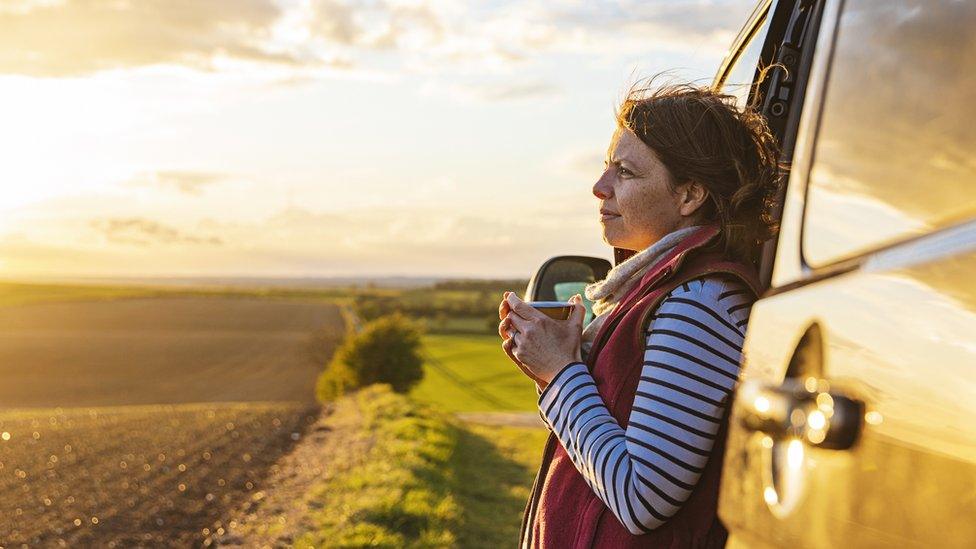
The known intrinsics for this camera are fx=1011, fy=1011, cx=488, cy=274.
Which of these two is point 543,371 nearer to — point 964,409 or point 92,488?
point 964,409

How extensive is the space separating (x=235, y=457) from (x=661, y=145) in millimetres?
16192

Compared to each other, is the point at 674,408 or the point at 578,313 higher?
the point at 578,313

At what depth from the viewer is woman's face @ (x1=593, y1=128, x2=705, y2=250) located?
1.98 meters

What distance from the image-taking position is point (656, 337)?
68.9 inches

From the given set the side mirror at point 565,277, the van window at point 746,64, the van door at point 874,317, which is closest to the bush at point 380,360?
the side mirror at point 565,277

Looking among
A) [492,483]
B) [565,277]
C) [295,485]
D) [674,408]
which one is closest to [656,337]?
[674,408]

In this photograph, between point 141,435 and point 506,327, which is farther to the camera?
point 141,435

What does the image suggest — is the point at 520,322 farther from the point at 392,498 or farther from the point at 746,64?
the point at 392,498

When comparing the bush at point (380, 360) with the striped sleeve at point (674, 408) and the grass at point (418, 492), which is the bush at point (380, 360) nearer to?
the grass at point (418, 492)

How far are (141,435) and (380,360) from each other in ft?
62.6

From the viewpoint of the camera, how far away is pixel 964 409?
0.81 meters

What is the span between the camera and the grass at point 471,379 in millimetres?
51969

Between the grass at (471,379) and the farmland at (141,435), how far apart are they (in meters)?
6.87

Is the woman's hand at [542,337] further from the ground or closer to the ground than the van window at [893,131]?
closer to the ground
